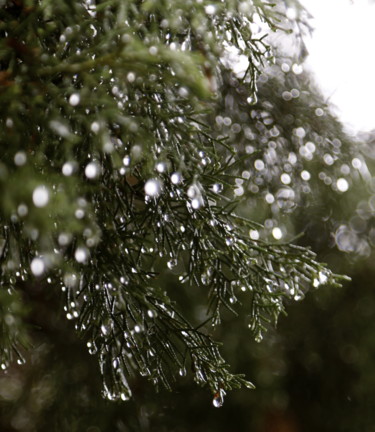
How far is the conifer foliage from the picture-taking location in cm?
85

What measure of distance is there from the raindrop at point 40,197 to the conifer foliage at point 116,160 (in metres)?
0.03

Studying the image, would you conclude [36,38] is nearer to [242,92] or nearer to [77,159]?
[77,159]

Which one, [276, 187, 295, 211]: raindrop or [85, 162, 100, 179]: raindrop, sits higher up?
[85, 162, 100, 179]: raindrop

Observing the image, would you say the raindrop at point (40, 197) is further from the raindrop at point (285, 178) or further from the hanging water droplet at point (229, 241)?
the raindrop at point (285, 178)

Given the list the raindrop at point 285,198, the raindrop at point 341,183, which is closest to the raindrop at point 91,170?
the raindrop at point 285,198

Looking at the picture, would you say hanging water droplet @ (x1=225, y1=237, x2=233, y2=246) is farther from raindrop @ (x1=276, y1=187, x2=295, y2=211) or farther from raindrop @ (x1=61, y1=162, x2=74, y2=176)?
raindrop @ (x1=276, y1=187, x2=295, y2=211)

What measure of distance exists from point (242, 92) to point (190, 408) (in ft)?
6.94

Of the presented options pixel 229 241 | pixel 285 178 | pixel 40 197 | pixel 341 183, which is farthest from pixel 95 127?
pixel 341 183

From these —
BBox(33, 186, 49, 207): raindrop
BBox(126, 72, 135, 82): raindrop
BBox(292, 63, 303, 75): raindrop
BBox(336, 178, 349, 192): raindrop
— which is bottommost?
BBox(336, 178, 349, 192): raindrop

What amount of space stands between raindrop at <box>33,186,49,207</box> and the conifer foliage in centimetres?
3

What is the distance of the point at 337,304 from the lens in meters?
3.85

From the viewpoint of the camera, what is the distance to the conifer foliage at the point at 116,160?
33.6 inches

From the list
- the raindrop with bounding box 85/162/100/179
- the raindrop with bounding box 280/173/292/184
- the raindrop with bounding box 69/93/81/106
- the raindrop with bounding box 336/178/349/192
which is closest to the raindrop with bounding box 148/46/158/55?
the raindrop with bounding box 69/93/81/106

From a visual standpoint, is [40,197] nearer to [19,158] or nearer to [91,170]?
[19,158]
